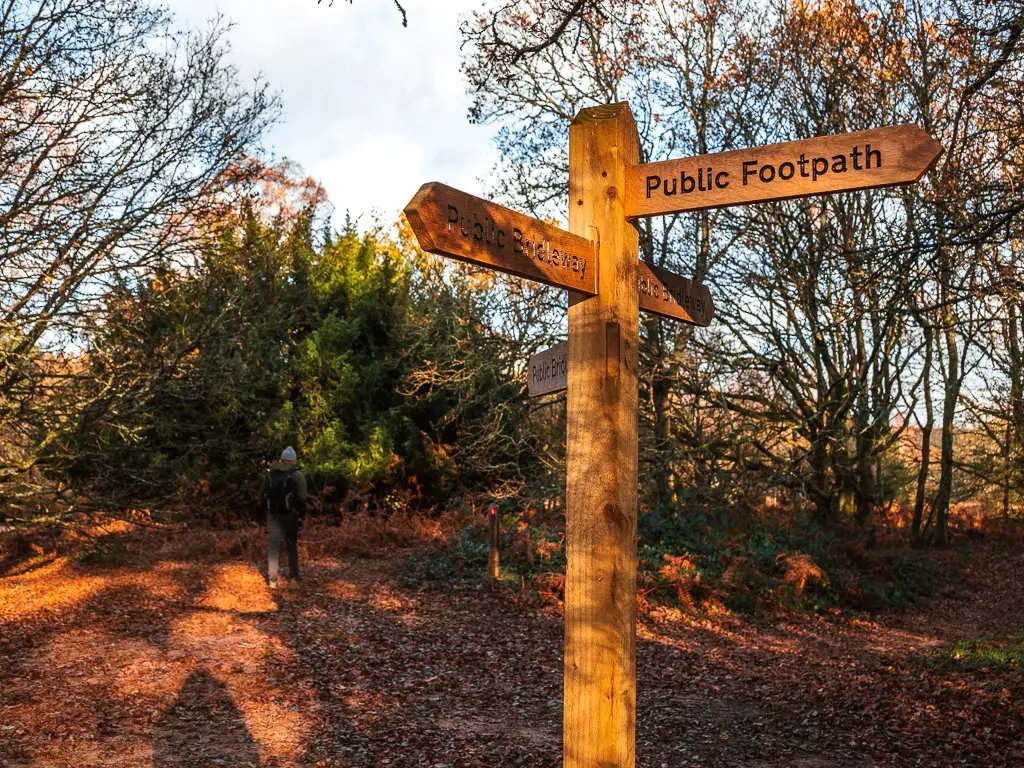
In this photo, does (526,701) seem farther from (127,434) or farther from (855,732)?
(127,434)

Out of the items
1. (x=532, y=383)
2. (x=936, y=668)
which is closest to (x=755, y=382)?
(x=936, y=668)

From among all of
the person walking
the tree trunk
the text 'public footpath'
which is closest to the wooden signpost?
the text 'public footpath'

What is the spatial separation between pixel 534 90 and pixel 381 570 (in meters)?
8.49

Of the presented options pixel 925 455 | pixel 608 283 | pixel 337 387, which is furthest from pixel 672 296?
pixel 925 455

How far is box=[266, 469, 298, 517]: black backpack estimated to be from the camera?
489 inches

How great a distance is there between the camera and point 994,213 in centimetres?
690

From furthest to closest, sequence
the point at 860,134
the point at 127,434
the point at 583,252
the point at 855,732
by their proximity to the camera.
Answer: the point at 127,434 → the point at 855,732 → the point at 583,252 → the point at 860,134

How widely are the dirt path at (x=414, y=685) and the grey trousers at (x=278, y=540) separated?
37 centimetres

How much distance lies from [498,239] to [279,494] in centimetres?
1005

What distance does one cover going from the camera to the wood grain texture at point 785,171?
306 centimetres

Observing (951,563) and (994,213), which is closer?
(994,213)

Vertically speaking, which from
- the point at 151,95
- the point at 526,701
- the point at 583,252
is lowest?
the point at 526,701

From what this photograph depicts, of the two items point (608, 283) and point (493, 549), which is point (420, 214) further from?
point (493, 549)

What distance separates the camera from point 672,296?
3947 mm
